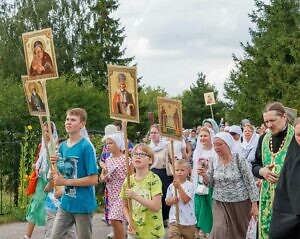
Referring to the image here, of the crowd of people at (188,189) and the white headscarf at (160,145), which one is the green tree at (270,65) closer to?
the white headscarf at (160,145)

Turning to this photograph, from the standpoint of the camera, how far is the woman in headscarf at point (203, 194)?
878 centimetres

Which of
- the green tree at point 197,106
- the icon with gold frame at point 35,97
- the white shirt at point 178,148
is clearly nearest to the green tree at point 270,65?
the green tree at point 197,106

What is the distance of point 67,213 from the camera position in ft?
23.3

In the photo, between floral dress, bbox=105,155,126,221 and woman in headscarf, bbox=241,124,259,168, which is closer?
floral dress, bbox=105,155,126,221

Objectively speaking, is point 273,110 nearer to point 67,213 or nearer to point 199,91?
point 67,213

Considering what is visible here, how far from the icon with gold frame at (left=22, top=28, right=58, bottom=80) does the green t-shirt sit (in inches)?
61.6

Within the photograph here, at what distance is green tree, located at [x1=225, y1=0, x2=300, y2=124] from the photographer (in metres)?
A: 38.5

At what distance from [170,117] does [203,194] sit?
3.92ft

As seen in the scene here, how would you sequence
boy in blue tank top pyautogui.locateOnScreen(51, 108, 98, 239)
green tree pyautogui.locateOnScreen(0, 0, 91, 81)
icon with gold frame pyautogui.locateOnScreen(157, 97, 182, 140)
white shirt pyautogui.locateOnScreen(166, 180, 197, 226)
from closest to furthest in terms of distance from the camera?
boy in blue tank top pyautogui.locateOnScreen(51, 108, 98, 239), white shirt pyautogui.locateOnScreen(166, 180, 197, 226), icon with gold frame pyautogui.locateOnScreen(157, 97, 182, 140), green tree pyautogui.locateOnScreen(0, 0, 91, 81)

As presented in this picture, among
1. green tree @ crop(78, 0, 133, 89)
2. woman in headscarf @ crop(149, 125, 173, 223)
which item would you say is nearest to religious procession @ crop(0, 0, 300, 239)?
woman in headscarf @ crop(149, 125, 173, 223)

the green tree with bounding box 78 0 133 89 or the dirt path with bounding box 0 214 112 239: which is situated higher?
the green tree with bounding box 78 0 133 89

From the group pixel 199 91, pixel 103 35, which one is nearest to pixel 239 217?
pixel 103 35

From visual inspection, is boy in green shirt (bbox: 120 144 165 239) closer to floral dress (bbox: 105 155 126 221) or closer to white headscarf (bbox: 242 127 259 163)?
floral dress (bbox: 105 155 126 221)

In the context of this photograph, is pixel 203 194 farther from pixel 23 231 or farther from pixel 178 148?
pixel 23 231
